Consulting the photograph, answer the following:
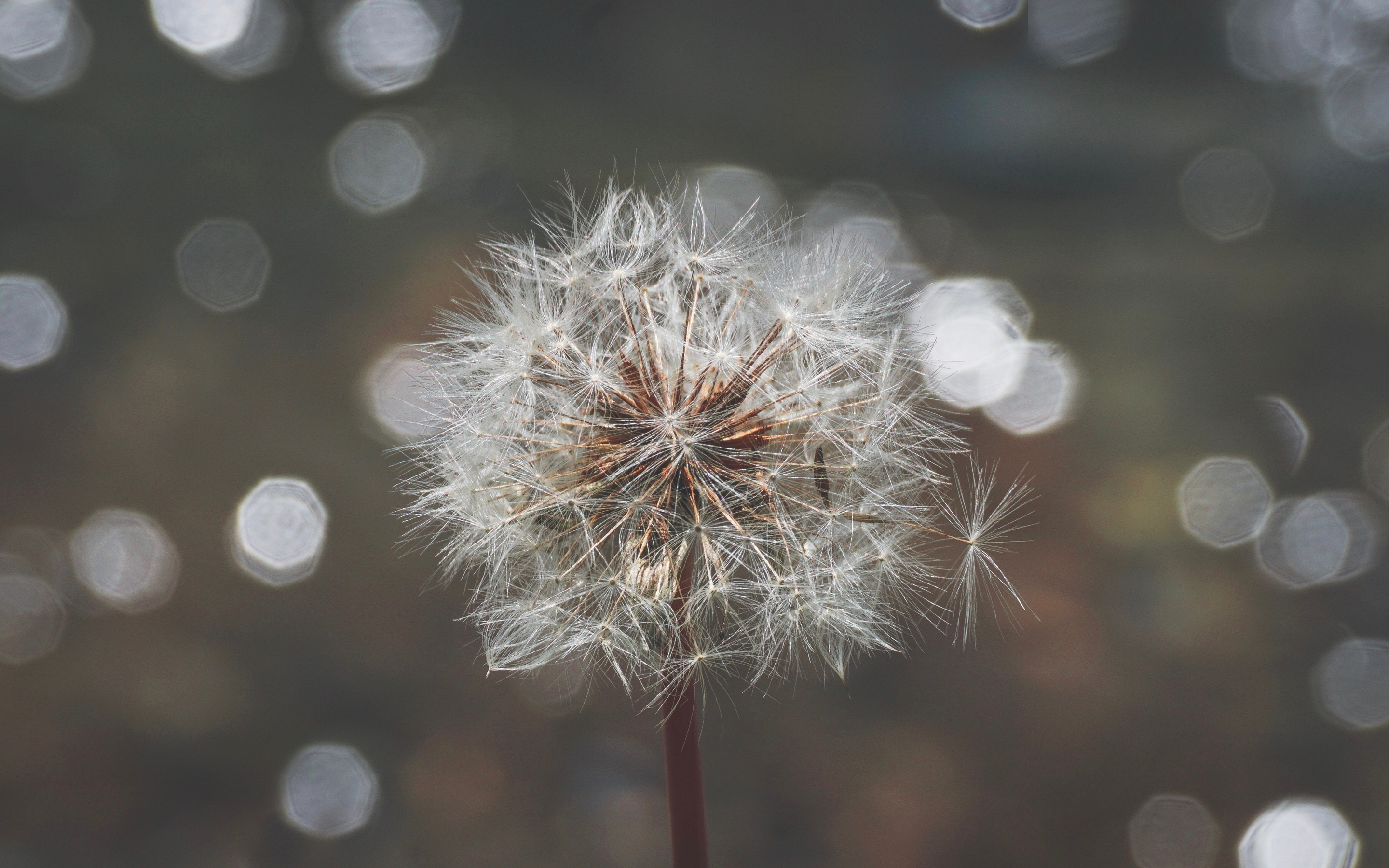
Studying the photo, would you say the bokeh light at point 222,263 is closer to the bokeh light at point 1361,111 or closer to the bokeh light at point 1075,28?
the bokeh light at point 1075,28

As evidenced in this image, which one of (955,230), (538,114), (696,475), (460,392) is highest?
(538,114)

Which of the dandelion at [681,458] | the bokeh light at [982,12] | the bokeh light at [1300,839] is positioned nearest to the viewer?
the dandelion at [681,458]

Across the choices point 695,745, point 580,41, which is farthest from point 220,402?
point 695,745

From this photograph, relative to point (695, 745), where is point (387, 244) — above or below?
above

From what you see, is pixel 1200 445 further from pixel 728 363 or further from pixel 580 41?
pixel 580 41

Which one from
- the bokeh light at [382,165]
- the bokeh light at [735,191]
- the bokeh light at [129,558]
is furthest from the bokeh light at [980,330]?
the bokeh light at [129,558]

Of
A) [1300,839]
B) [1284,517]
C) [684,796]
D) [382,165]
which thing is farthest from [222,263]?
[1300,839]
